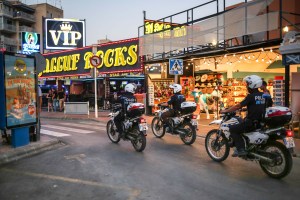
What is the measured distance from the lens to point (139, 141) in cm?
875

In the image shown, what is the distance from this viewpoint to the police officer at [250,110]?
6.34 meters

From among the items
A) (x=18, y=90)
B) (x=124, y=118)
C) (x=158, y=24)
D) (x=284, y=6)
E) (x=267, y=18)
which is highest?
(x=284, y=6)

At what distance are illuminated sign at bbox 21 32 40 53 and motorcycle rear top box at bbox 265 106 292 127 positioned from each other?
1151 inches

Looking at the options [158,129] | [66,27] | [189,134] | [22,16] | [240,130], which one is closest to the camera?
[240,130]

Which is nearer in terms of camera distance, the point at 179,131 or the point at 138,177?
the point at 138,177

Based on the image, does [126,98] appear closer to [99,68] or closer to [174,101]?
[174,101]

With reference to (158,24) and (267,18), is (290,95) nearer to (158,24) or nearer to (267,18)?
(267,18)

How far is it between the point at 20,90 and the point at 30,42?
2524 centimetres

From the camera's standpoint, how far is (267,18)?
1205 centimetres

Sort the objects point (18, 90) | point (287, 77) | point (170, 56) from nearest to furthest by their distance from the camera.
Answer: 1. point (18, 90)
2. point (287, 77)
3. point (170, 56)

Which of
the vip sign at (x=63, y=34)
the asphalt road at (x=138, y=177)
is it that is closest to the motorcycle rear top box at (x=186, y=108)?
the asphalt road at (x=138, y=177)

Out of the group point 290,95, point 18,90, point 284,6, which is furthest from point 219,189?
point 284,6

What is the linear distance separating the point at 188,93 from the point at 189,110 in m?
9.83

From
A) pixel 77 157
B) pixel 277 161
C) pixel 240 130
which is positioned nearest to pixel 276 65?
pixel 240 130
